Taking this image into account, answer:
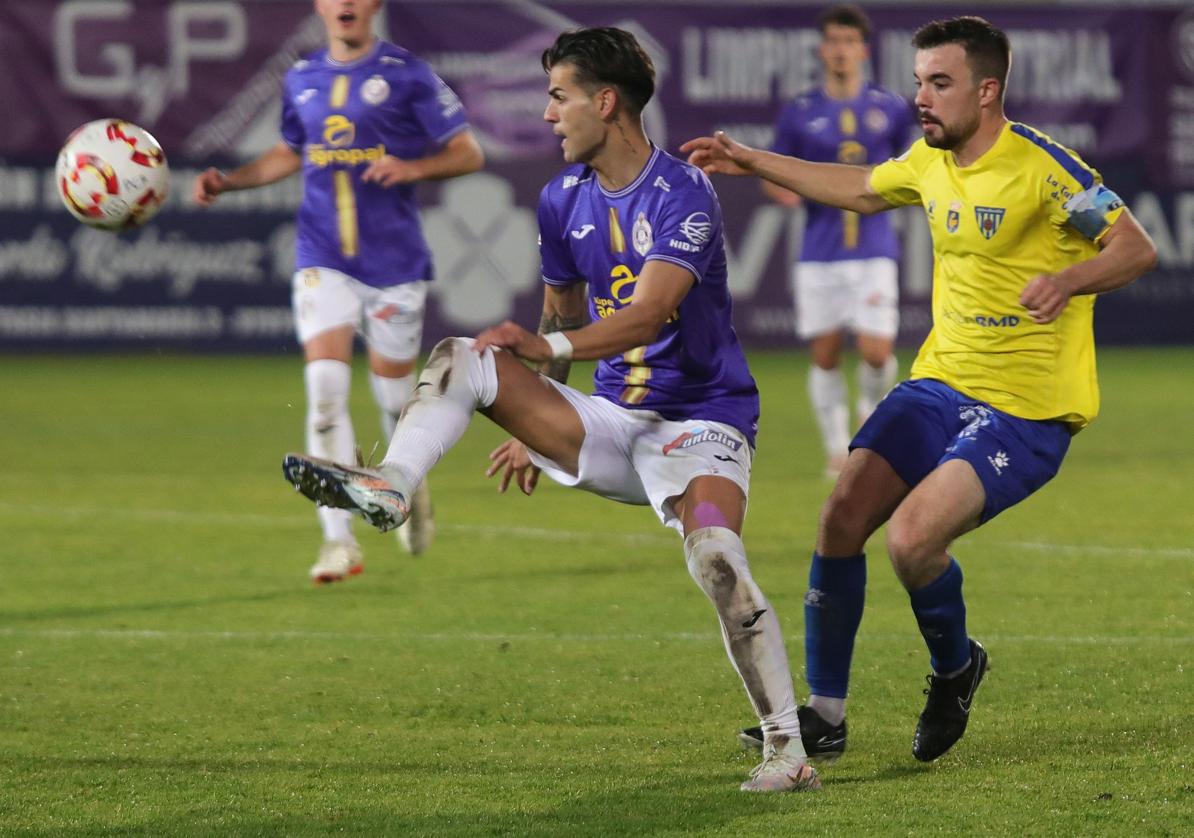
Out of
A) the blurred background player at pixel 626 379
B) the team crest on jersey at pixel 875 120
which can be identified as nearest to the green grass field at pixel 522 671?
the blurred background player at pixel 626 379

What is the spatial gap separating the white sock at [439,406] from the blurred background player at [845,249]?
709cm

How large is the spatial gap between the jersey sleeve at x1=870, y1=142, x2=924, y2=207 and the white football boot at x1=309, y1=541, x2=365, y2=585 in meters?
3.30

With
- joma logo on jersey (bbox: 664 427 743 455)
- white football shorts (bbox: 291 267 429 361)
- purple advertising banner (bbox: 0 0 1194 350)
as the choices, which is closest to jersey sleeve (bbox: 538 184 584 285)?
joma logo on jersey (bbox: 664 427 743 455)

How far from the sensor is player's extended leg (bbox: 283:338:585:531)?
457cm

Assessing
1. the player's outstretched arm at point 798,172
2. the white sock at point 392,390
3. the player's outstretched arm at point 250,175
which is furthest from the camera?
the white sock at point 392,390

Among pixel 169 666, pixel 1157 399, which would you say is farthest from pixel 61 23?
pixel 169 666

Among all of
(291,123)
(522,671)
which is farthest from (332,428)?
(522,671)

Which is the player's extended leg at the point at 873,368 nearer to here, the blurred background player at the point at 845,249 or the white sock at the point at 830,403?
the blurred background player at the point at 845,249

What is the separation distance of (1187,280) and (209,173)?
14766mm

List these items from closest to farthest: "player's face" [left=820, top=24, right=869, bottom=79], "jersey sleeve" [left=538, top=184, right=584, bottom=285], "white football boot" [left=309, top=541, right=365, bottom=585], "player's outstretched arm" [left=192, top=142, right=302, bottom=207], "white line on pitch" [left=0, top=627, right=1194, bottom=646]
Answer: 1. "jersey sleeve" [left=538, top=184, right=584, bottom=285]
2. "white line on pitch" [left=0, top=627, right=1194, bottom=646]
3. "white football boot" [left=309, top=541, right=365, bottom=585]
4. "player's outstretched arm" [left=192, top=142, right=302, bottom=207]
5. "player's face" [left=820, top=24, right=869, bottom=79]

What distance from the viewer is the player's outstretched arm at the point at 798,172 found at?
559cm

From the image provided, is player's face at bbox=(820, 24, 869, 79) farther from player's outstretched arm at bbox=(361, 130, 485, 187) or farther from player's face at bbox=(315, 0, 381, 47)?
player's face at bbox=(315, 0, 381, 47)

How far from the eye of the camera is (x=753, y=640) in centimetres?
473

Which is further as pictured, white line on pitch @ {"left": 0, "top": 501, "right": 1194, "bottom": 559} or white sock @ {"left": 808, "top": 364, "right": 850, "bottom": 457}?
white sock @ {"left": 808, "top": 364, "right": 850, "bottom": 457}
